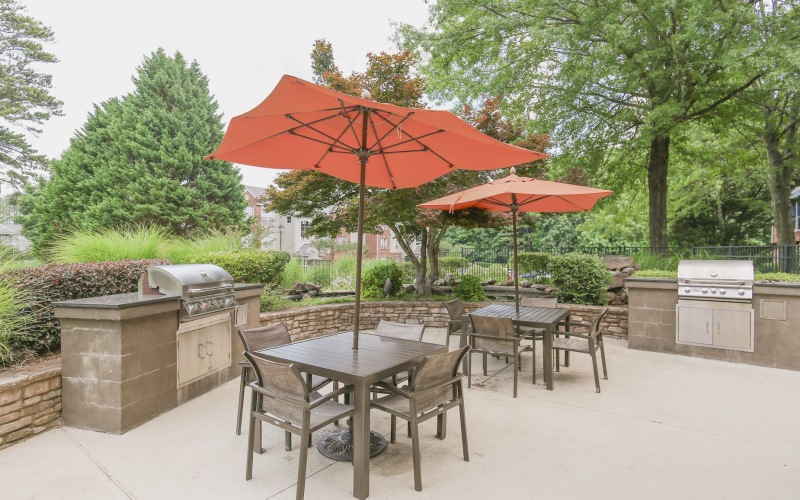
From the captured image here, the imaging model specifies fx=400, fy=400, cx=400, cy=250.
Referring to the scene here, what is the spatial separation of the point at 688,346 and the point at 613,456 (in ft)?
12.7

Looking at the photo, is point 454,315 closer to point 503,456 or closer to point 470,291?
point 503,456

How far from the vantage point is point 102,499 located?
2.43 meters

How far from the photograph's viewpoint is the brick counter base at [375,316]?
6441 millimetres

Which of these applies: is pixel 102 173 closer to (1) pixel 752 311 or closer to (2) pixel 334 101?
(2) pixel 334 101

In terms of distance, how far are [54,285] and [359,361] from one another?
3.40 meters

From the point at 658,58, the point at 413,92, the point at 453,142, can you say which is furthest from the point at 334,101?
the point at 658,58

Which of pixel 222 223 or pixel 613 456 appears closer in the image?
pixel 613 456

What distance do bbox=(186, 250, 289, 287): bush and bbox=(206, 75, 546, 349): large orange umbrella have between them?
11.1 ft

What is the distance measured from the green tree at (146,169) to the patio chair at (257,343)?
46.7 ft

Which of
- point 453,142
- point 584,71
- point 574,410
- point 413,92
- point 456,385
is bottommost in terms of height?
point 574,410

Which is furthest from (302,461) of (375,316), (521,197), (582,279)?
(582,279)

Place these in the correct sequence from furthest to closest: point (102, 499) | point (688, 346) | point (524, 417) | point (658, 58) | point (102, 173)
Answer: point (102, 173), point (658, 58), point (688, 346), point (524, 417), point (102, 499)

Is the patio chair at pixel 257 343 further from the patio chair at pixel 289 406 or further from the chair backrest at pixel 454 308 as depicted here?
the chair backrest at pixel 454 308

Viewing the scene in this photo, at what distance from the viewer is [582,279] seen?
24.7 feet
